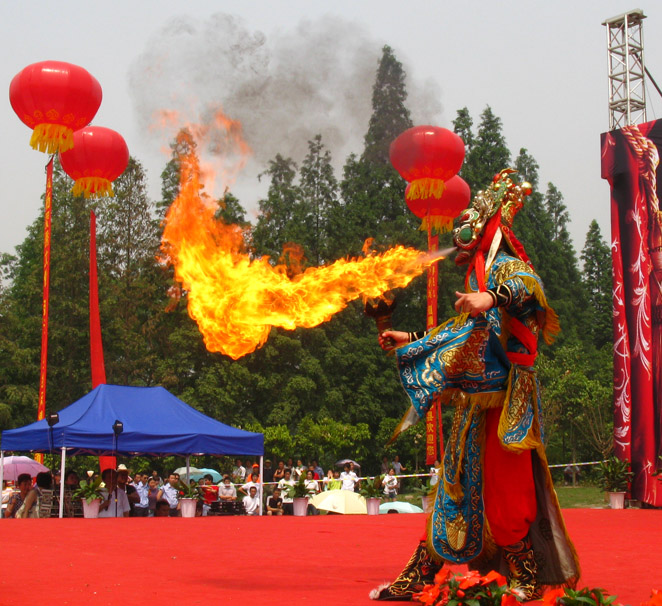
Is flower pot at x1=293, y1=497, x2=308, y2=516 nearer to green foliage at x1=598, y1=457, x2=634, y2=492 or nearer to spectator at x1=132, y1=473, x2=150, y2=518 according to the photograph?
spectator at x1=132, y1=473, x2=150, y2=518

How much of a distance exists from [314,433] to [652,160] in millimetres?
13347

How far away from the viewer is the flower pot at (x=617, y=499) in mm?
15766

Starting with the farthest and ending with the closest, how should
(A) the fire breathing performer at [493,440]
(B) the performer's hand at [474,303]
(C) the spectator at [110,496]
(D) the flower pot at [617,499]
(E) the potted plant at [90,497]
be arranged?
(D) the flower pot at [617,499] → (C) the spectator at [110,496] → (E) the potted plant at [90,497] → (A) the fire breathing performer at [493,440] → (B) the performer's hand at [474,303]

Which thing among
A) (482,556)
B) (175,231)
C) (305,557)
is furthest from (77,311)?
(482,556)

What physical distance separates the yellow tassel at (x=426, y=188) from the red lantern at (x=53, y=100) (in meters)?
5.97

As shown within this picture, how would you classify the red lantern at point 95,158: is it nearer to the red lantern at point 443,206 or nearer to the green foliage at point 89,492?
Result: the red lantern at point 443,206

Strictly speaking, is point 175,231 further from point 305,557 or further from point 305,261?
point 305,261

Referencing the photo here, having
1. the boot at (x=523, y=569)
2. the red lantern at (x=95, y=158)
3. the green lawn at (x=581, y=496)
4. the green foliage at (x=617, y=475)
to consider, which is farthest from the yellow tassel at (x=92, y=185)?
the boot at (x=523, y=569)

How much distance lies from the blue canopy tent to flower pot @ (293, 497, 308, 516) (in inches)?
39.6

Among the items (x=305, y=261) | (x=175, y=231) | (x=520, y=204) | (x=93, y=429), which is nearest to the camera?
(x=520, y=204)

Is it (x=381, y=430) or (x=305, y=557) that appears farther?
(x=381, y=430)

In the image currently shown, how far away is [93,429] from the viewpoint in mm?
12930

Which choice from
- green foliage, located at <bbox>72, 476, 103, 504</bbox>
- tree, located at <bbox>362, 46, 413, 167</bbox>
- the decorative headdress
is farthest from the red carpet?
tree, located at <bbox>362, 46, 413, 167</bbox>

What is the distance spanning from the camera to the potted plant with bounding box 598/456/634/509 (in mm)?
15812
